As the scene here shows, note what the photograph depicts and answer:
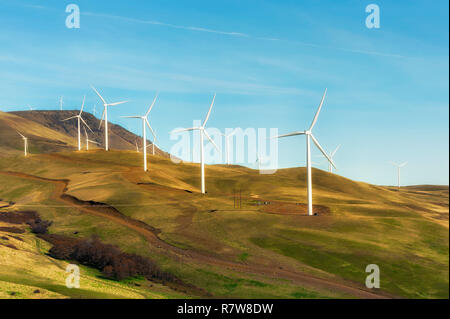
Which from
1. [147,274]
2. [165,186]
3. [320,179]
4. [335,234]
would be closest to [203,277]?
[147,274]

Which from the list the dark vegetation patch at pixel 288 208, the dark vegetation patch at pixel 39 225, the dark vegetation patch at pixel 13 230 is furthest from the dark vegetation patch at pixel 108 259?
the dark vegetation patch at pixel 288 208

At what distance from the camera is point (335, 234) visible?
3228 inches

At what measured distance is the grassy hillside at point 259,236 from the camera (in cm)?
6175

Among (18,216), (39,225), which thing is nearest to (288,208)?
(39,225)

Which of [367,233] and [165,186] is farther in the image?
[165,186]

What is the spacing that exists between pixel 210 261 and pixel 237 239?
11959 millimetres

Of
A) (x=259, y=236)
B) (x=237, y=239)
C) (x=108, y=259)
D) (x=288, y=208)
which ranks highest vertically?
(x=288, y=208)

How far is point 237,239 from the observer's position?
272 feet

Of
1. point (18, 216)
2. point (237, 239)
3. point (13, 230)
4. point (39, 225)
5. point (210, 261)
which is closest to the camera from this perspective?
point (210, 261)

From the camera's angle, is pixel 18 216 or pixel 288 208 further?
pixel 288 208

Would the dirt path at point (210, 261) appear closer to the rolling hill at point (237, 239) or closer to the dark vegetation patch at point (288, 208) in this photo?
the rolling hill at point (237, 239)

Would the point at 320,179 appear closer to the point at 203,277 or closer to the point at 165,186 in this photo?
the point at 165,186

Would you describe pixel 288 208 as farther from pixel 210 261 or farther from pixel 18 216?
pixel 18 216
